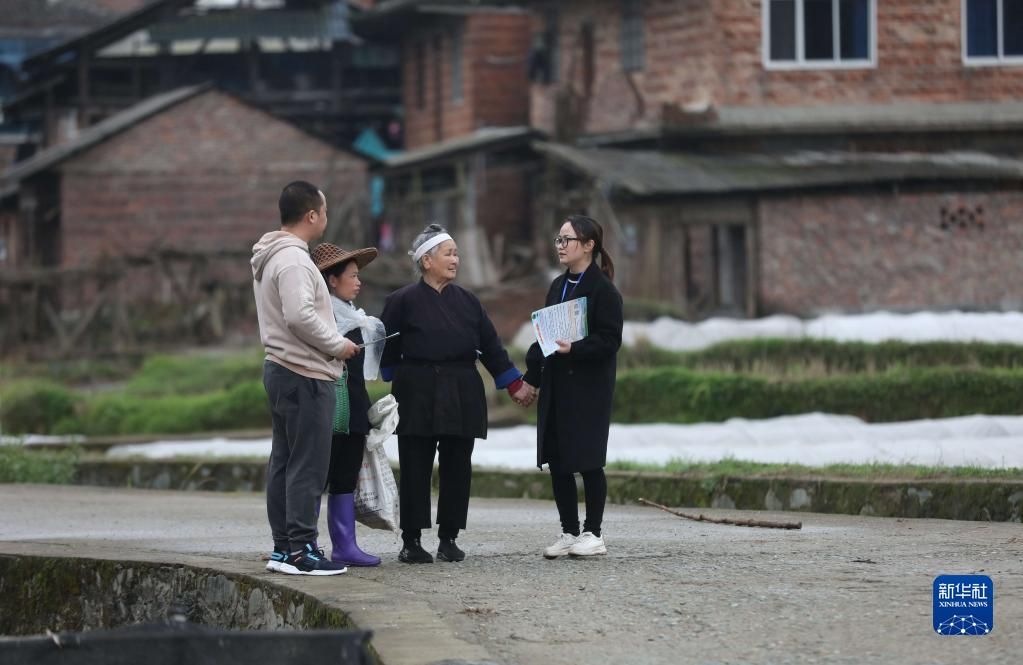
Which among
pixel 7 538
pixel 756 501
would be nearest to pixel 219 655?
pixel 7 538

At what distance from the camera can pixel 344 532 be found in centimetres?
916

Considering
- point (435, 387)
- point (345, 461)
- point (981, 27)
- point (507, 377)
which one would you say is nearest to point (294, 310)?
point (345, 461)

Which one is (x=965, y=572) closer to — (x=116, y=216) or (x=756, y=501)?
(x=756, y=501)

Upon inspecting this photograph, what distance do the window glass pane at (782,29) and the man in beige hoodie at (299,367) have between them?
23.8m

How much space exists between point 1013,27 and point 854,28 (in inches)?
112

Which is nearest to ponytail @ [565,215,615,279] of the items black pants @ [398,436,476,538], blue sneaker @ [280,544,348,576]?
black pants @ [398,436,476,538]

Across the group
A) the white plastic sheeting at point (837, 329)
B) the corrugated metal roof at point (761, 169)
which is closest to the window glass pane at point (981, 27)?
the corrugated metal roof at point (761, 169)

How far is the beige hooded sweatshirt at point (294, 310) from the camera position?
8.49 m

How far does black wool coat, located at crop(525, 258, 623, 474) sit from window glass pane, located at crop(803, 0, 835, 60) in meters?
22.7

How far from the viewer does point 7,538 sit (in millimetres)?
10922

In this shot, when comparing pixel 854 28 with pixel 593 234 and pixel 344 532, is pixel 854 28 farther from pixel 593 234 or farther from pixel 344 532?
pixel 344 532

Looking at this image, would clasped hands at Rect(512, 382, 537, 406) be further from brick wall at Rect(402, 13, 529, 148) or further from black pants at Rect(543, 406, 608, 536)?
brick wall at Rect(402, 13, 529, 148)

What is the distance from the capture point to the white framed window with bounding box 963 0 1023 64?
31688 millimetres

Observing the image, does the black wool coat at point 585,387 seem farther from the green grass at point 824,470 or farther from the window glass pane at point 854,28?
the window glass pane at point 854,28
